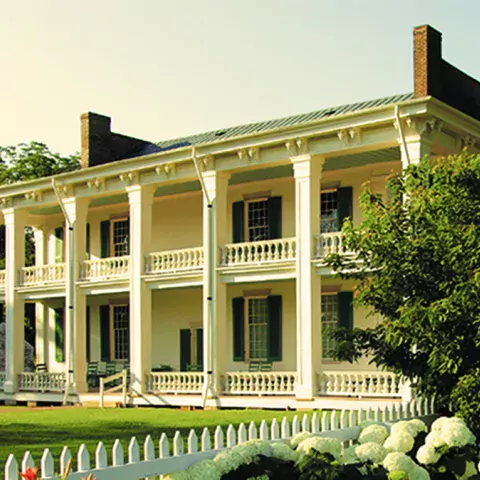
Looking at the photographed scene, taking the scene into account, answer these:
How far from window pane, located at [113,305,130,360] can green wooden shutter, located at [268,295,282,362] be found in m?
6.68

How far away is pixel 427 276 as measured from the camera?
1155 cm

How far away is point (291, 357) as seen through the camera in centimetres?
2566

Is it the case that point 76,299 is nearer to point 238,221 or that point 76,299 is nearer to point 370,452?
point 238,221

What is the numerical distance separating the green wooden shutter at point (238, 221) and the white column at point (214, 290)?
2337 mm

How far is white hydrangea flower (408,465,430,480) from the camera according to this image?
30.5 ft

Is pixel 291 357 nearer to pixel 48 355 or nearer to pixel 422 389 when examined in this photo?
pixel 48 355

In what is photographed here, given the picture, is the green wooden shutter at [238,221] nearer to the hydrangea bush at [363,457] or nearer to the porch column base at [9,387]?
the porch column base at [9,387]

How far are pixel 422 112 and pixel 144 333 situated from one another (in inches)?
403

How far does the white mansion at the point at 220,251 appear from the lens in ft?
70.3

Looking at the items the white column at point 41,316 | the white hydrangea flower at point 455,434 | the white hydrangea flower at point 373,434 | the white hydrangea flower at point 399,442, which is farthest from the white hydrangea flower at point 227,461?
the white column at point 41,316

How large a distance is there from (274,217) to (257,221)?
0.69 metres

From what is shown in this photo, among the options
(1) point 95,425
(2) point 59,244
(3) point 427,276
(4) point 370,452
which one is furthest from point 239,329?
(4) point 370,452

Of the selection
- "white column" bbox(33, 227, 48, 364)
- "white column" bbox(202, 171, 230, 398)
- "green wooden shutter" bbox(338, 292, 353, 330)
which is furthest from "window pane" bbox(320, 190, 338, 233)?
"white column" bbox(33, 227, 48, 364)

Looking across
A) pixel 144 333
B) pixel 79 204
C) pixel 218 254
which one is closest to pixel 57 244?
pixel 79 204
